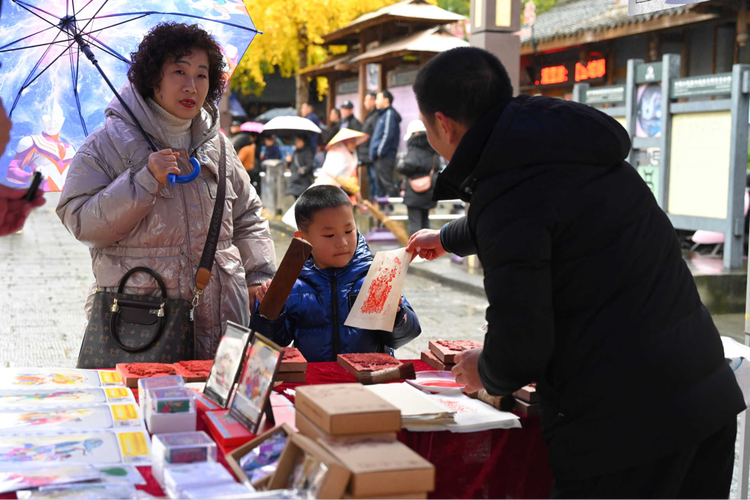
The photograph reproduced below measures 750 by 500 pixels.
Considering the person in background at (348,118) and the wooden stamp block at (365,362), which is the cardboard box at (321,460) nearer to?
the wooden stamp block at (365,362)

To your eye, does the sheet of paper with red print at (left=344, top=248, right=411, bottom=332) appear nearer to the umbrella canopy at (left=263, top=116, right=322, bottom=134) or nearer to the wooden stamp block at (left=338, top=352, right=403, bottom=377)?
the wooden stamp block at (left=338, top=352, right=403, bottom=377)

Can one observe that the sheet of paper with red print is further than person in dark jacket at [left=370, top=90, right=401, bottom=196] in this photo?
No

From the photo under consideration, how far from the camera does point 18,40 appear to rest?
3.05m

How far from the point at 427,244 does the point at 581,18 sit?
54.2ft

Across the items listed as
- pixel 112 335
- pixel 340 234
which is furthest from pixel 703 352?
pixel 112 335

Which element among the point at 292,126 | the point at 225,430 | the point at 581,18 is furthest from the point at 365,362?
the point at 581,18

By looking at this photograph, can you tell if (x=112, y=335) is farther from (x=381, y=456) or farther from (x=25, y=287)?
(x=25, y=287)

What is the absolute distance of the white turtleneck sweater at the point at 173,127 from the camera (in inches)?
117

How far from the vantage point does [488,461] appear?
85.1 inches

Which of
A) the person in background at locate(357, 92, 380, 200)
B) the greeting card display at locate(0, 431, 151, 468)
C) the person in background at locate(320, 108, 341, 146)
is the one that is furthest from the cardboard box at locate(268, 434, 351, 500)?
the person in background at locate(320, 108, 341, 146)

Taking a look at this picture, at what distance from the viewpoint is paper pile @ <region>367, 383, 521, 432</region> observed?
2.09 metres

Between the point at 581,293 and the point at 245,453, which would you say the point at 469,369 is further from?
the point at 245,453

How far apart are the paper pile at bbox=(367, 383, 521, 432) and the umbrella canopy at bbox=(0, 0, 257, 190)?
176 cm

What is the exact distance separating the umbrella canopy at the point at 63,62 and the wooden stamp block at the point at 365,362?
4.72 feet
